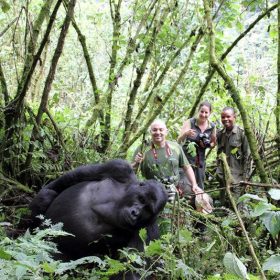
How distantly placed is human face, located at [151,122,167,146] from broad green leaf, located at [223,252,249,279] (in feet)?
8.28

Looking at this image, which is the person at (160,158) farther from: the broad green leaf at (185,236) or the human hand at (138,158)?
the broad green leaf at (185,236)

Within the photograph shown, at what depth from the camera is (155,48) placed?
15.3 ft

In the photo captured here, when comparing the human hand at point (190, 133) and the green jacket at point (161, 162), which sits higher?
the human hand at point (190, 133)

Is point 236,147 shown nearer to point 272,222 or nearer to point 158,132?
point 158,132

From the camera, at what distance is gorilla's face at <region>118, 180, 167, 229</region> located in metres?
2.50

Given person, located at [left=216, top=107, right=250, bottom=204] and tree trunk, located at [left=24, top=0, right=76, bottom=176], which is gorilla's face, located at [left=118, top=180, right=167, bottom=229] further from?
person, located at [left=216, top=107, right=250, bottom=204]

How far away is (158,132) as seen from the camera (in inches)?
152

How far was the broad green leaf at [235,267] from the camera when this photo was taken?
132 centimetres

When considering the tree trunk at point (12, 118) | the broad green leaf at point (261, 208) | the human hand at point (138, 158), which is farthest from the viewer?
the human hand at point (138, 158)

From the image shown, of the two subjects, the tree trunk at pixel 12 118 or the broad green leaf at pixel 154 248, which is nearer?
the broad green leaf at pixel 154 248

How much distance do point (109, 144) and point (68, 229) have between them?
1.96 metres

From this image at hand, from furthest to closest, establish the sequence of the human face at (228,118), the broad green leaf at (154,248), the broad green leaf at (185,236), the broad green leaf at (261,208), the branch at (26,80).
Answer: the human face at (228,118), the branch at (26,80), the broad green leaf at (185,236), the broad green leaf at (154,248), the broad green leaf at (261,208)

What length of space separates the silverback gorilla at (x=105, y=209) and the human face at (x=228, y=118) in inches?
71.0

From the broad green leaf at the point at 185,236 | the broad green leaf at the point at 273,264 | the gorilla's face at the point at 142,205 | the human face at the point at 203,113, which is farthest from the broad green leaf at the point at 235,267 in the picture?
the human face at the point at 203,113
